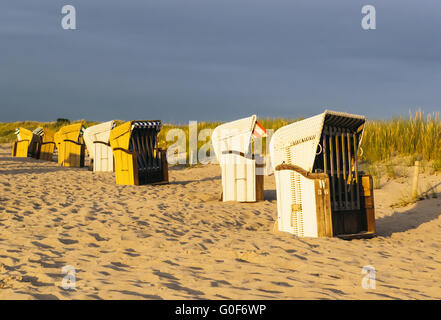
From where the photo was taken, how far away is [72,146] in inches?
759

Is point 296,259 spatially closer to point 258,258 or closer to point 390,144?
point 258,258

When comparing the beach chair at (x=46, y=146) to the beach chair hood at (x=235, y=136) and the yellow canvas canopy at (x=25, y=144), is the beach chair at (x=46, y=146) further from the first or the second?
the beach chair hood at (x=235, y=136)

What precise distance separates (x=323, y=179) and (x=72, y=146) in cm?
1474

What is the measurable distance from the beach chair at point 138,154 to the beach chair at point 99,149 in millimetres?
3157

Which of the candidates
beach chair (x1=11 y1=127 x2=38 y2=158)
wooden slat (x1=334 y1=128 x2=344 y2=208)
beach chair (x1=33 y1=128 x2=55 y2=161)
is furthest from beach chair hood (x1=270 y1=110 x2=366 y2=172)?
beach chair (x1=11 y1=127 x2=38 y2=158)

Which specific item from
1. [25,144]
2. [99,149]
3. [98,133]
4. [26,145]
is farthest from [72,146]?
[25,144]

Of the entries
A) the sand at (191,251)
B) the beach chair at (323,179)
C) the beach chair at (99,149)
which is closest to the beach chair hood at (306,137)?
the beach chair at (323,179)

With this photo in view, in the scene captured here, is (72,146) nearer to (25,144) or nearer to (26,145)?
(26,145)

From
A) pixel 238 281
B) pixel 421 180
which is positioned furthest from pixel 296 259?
pixel 421 180

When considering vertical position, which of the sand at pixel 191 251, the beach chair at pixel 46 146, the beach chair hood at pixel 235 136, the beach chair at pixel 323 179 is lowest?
the sand at pixel 191 251

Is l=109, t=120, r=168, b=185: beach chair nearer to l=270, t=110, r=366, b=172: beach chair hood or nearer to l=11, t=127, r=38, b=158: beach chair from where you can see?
l=270, t=110, r=366, b=172: beach chair hood

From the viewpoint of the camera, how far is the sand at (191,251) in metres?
4.18

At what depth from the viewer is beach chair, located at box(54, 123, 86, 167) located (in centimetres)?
1894
